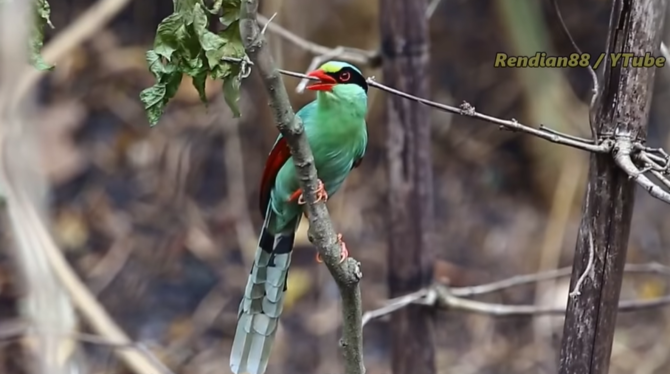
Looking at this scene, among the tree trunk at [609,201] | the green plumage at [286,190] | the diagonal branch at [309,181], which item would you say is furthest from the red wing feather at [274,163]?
the tree trunk at [609,201]

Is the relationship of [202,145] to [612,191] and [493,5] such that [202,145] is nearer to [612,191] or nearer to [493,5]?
[493,5]

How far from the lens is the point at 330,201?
385 cm

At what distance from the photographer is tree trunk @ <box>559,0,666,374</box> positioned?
1.23 metres

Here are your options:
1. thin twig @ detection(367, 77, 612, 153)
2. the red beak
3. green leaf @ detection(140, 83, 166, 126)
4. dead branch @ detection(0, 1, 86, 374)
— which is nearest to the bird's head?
the red beak

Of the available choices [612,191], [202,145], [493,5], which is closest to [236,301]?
[202,145]

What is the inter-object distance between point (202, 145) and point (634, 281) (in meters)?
2.21

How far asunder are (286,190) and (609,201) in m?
0.55

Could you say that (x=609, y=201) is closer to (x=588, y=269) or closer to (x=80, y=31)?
(x=588, y=269)

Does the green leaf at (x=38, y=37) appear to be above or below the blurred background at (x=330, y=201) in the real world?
below

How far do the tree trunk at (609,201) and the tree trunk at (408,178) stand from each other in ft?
2.51

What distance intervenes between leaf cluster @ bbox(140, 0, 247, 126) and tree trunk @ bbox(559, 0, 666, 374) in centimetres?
57

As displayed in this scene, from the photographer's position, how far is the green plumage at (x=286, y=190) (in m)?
1.49

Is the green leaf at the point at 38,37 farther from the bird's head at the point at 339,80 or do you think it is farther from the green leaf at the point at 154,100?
the bird's head at the point at 339,80

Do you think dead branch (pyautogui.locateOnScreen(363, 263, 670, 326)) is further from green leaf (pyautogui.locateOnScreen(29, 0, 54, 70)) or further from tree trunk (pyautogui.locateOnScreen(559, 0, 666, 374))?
green leaf (pyautogui.locateOnScreen(29, 0, 54, 70))
